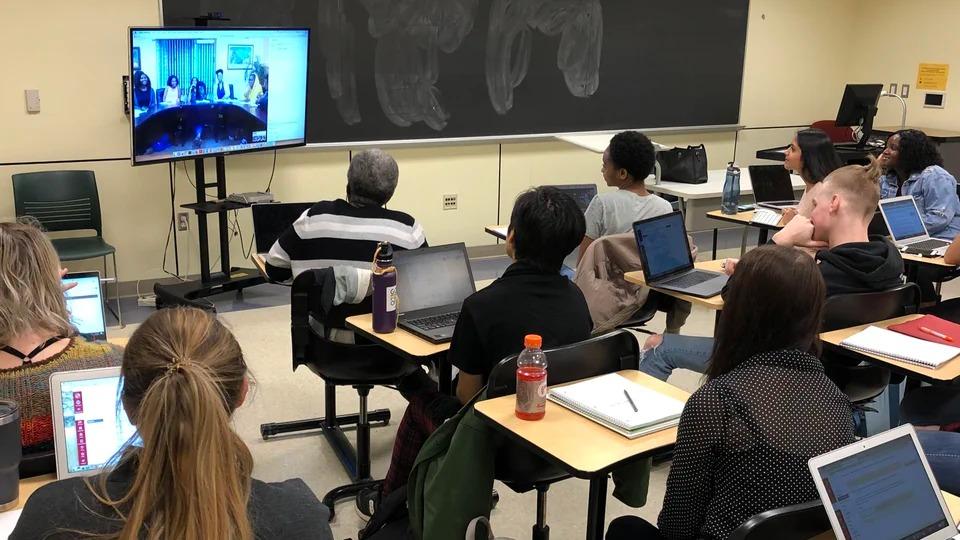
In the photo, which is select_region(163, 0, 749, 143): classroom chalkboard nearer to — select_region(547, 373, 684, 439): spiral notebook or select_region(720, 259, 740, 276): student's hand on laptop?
select_region(720, 259, 740, 276): student's hand on laptop

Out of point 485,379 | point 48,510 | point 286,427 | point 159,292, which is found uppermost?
point 48,510

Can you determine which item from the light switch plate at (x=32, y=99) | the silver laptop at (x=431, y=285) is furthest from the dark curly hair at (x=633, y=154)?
the light switch plate at (x=32, y=99)

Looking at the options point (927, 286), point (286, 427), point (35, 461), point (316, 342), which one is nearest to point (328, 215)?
point (316, 342)

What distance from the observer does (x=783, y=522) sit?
167 centimetres

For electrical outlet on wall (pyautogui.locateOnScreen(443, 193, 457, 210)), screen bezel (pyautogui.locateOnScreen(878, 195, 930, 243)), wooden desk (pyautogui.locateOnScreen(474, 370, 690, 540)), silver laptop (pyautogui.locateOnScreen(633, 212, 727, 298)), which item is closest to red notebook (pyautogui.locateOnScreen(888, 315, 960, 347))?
silver laptop (pyautogui.locateOnScreen(633, 212, 727, 298))

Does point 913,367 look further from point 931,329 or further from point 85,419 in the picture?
point 85,419

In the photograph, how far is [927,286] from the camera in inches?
195

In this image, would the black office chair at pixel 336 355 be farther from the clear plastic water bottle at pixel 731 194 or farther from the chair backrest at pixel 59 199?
the clear plastic water bottle at pixel 731 194

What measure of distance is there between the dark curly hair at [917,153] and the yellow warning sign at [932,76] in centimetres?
314

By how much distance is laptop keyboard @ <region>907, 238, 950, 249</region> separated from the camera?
470cm

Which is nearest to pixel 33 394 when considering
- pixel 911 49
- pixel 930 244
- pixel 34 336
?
pixel 34 336

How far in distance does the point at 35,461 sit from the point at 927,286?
4.68 metres

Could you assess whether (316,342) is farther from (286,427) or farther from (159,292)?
(159,292)

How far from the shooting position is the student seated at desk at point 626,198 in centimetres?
395
